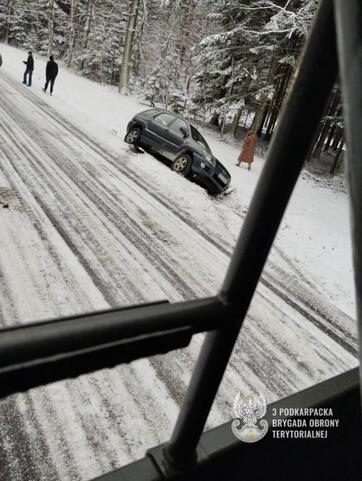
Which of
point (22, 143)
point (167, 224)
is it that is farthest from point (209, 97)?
point (167, 224)

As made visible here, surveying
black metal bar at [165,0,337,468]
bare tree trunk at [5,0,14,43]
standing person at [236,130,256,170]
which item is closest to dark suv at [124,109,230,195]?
standing person at [236,130,256,170]

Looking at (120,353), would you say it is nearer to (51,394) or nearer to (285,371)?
(51,394)

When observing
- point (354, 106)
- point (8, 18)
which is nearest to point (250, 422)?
point (354, 106)

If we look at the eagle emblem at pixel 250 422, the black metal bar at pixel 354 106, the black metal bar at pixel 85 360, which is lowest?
the eagle emblem at pixel 250 422

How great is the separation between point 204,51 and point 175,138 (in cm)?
1354

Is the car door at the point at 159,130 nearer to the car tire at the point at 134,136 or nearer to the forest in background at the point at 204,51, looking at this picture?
the car tire at the point at 134,136

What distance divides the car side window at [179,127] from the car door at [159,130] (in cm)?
17

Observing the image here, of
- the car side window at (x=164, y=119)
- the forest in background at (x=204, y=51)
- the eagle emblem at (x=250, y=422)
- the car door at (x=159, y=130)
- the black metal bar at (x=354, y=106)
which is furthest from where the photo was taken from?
the forest in background at (x=204, y=51)

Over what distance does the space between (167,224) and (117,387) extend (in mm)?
4224

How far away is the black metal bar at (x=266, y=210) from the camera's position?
2.69 ft

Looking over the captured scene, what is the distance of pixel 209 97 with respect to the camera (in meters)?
25.2

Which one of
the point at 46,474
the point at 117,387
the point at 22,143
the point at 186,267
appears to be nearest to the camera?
the point at 46,474

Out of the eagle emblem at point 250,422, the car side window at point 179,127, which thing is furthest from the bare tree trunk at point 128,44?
the eagle emblem at point 250,422

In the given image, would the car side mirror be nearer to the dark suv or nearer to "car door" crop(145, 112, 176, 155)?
the dark suv
